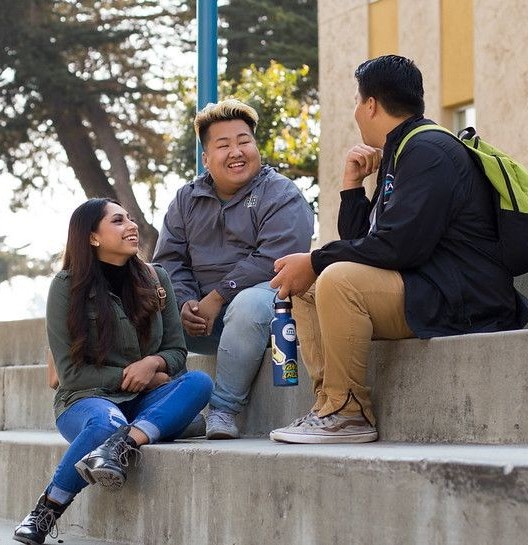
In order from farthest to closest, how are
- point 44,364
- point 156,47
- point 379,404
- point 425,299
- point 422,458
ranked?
1. point 156,47
2. point 44,364
3. point 379,404
4. point 425,299
5. point 422,458

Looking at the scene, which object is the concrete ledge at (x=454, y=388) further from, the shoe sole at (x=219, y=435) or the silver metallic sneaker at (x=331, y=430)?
the shoe sole at (x=219, y=435)

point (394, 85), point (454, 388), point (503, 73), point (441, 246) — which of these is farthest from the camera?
point (503, 73)

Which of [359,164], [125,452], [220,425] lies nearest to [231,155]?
[359,164]

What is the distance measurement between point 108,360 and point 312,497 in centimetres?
193

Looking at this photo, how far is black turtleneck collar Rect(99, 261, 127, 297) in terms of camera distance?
6488 millimetres

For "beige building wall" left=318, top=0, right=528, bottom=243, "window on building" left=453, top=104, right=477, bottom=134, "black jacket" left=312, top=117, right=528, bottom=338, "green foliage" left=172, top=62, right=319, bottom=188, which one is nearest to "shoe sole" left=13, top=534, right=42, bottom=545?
"black jacket" left=312, top=117, right=528, bottom=338

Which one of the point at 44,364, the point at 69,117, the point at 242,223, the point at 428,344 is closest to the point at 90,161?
the point at 69,117

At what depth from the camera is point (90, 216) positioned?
650 centimetres

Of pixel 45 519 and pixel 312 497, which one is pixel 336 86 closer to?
pixel 45 519

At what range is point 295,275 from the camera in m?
5.48

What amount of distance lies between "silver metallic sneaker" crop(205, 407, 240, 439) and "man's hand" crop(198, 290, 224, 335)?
48 centimetres

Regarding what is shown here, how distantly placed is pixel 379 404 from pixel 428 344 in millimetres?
419

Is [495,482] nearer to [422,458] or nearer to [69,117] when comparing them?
[422,458]

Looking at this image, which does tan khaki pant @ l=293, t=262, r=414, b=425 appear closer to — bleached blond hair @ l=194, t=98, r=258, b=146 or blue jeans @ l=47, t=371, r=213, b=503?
blue jeans @ l=47, t=371, r=213, b=503
